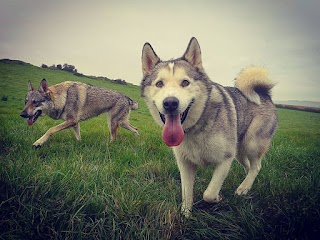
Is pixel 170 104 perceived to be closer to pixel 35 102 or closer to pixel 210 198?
pixel 210 198

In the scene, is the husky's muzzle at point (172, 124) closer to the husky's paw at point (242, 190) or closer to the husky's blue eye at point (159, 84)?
the husky's blue eye at point (159, 84)

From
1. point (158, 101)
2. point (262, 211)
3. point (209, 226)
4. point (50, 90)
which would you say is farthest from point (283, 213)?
point (50, 90)

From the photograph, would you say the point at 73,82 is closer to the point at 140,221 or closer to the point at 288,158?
the point at 288,158

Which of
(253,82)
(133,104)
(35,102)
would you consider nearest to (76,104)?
(35,102)

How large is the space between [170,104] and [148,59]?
1261 mm

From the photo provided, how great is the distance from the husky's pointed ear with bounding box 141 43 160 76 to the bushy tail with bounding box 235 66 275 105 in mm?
1624

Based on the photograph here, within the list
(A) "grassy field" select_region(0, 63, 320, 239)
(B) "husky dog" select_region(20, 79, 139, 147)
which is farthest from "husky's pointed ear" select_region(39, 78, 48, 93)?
(A) "grassy field" select_region(0, 63, 320, 239)

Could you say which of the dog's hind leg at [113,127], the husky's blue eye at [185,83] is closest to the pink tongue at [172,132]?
the husky's blue eye at [185,83]

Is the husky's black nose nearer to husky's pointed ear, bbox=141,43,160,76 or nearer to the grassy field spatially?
the grassy field

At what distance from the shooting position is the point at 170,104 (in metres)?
3.16

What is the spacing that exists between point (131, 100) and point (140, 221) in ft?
25.2

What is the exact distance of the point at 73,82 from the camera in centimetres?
961

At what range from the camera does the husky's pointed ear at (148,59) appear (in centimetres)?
405

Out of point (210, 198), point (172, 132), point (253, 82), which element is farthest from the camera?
point (253, 82)
